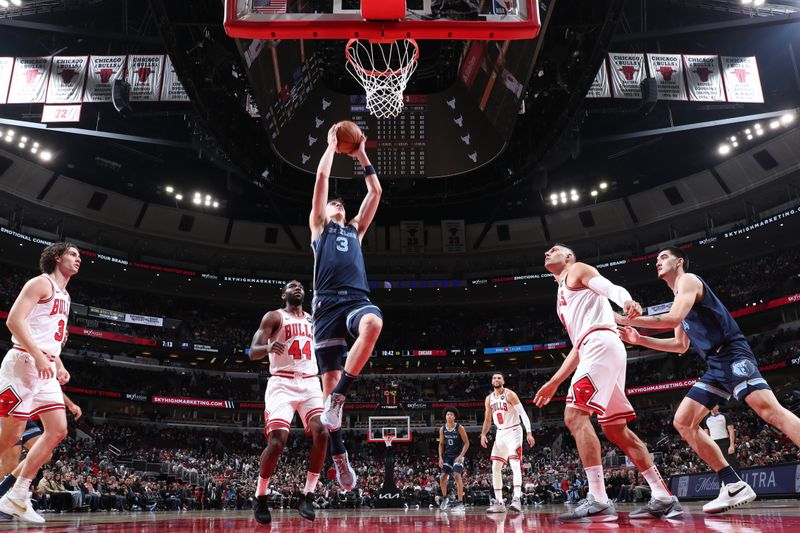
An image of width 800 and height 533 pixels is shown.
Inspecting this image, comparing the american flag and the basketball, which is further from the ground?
the american flag

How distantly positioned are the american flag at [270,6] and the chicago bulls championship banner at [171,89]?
443 inches

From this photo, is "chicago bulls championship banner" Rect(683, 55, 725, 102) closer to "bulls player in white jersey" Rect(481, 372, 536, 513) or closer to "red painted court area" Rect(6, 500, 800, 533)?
"bulls player in white jersey" Rect(481, 372, 536, 513)

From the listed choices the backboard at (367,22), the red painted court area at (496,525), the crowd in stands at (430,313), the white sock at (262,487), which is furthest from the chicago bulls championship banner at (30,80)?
the white sock at (262,487)

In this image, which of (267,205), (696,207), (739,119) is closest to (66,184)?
(267,205)

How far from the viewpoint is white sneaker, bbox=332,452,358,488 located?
15.8 ft

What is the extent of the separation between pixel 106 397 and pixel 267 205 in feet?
43.8

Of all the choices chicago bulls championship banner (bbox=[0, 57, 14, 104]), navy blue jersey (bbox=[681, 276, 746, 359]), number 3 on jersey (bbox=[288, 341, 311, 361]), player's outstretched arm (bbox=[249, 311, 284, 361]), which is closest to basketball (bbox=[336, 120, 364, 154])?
player's outstretched arm (bbox=[249, 311, 284, 361])

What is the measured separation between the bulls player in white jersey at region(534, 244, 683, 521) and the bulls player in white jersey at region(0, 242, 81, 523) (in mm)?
4659

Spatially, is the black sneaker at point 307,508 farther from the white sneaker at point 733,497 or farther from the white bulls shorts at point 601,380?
the white sneaker at point 733,497

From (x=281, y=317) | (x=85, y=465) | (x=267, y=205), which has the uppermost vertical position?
(x=267, y=205)

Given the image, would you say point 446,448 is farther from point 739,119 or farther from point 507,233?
point 507,233

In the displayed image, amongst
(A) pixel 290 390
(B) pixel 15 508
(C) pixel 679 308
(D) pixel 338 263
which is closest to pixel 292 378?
(A) pixel 290 390

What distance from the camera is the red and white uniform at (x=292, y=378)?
5.68 metres

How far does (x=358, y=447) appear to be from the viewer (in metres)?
35.3
